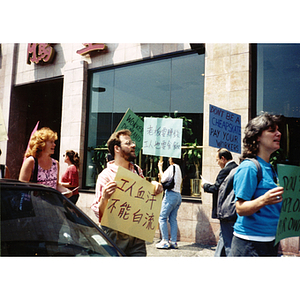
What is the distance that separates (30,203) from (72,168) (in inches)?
157

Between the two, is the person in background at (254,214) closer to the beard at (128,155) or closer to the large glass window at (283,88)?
the beard at (128,155)

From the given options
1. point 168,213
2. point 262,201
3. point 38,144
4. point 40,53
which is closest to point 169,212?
point 168,213

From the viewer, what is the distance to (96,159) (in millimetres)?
7840

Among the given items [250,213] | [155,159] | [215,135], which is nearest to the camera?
[250,213]

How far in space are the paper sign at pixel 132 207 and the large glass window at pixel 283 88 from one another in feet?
12.1

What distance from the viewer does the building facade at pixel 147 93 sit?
574cm

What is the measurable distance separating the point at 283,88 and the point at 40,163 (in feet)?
15.4

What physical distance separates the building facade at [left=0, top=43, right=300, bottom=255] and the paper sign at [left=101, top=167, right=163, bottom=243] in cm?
330

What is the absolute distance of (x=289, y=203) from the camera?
90.0 inches

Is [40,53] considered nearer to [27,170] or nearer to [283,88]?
[27,170]

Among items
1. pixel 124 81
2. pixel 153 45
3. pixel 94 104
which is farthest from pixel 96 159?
pixel 153 45

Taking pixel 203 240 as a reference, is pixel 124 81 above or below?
above

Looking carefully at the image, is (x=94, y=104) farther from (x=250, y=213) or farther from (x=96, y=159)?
(x=250, y=213)

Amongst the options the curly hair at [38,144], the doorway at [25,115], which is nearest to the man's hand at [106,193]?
the curly hair at [38,144]
